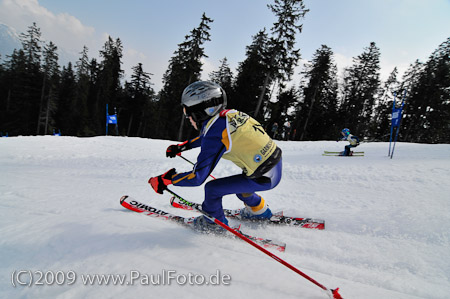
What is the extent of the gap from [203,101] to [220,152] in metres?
0.74

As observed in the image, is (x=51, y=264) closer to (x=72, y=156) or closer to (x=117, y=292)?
(x=117, y=292)

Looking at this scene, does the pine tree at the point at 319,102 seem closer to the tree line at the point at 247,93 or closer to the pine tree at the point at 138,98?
the tree line at the point at 247,93

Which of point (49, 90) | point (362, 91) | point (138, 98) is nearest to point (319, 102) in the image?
point (362, 91)

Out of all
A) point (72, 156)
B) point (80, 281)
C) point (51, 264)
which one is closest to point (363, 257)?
point (80, 281)

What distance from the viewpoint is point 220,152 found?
262 cm

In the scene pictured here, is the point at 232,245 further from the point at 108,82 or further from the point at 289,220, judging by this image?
the point at 108,82

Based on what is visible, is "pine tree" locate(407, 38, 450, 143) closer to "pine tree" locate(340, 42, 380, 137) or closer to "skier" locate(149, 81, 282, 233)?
"pine tree" locate(340, 42, 380, 137)

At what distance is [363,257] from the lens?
262 centimetres

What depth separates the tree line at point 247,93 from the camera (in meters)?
26.7

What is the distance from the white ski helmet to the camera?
2814mm

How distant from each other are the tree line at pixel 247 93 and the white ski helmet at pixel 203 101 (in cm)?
2091

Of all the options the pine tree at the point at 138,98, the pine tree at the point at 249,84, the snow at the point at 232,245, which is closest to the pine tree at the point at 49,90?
the pine tree at the point at 138,98

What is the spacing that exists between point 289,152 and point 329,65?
26.0 metres

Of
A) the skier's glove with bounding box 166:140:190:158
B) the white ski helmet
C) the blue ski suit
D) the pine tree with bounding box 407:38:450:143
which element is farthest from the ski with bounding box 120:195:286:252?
the pine tree with bounding box 407:38:450:143
